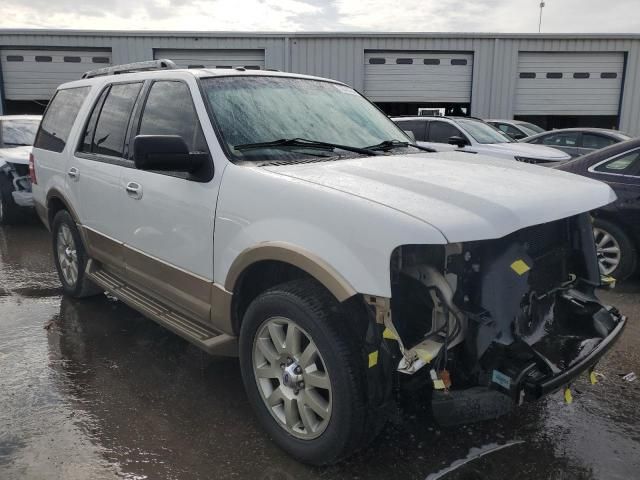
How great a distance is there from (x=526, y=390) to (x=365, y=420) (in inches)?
27.4

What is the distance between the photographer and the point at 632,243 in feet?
17.5

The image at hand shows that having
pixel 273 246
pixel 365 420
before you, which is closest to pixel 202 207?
pixel 273 246

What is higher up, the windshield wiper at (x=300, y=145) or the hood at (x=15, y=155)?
the windshield wiper at (x=300, y=145)

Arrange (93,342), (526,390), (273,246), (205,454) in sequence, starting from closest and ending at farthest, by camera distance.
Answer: (526,390) < (273,246) < (205,454) < (93,342)

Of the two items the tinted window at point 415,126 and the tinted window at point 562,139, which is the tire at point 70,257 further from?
the tinted window at point 562,139

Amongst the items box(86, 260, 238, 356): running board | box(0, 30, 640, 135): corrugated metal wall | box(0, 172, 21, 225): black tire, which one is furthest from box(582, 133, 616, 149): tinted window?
box(0, 172, 21, 225): black tire

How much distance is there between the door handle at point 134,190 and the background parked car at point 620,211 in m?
4.40

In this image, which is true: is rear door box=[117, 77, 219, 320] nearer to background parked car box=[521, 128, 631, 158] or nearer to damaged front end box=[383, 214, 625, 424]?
damaged front end box=[383, 214, 625, 424]

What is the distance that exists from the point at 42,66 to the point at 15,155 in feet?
42.3

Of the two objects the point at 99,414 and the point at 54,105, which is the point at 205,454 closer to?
the point at 99,414

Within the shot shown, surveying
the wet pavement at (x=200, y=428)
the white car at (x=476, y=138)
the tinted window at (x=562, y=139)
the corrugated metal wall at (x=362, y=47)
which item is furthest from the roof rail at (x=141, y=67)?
the corrugated metal wall at (x=362, y=47)

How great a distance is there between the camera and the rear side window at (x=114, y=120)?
12.7 ft

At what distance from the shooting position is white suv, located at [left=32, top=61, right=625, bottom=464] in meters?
2.27

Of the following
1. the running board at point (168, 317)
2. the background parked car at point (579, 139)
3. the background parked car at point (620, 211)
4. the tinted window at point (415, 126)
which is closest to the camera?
the running board at point (168, 317)
